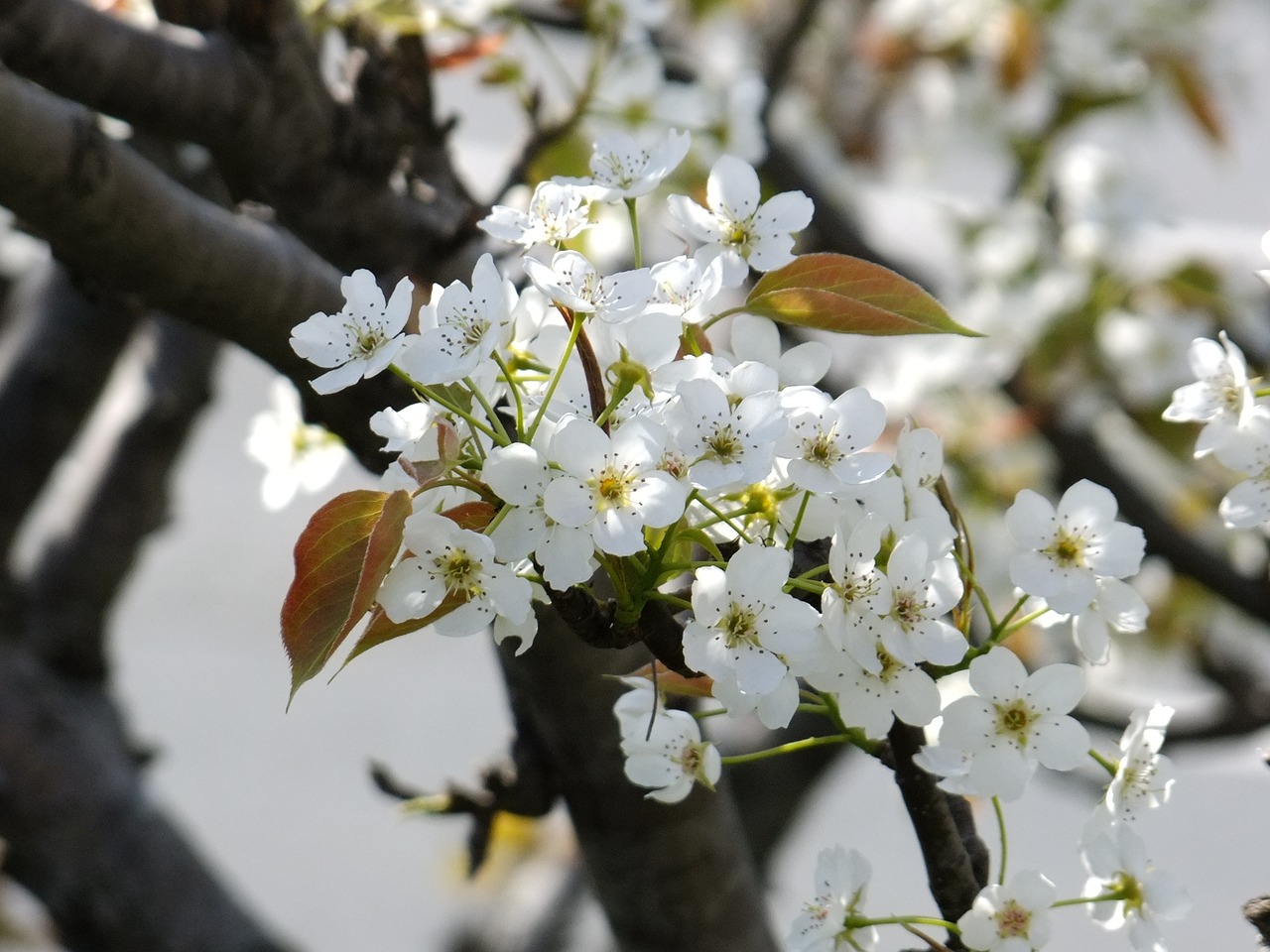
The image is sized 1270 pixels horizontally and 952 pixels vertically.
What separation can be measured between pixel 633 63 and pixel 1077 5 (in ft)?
3.10

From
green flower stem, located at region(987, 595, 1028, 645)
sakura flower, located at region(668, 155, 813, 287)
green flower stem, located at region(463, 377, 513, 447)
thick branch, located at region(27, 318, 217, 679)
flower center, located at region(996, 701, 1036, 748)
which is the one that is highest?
sakura flower, located at region(668, 155, 813, 287)

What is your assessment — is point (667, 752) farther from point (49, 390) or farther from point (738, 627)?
point (49, 390)

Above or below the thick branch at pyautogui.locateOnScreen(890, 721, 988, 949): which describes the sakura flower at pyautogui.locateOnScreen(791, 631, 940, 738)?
above

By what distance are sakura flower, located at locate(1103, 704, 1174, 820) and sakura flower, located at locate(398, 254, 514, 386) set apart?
0.23 m

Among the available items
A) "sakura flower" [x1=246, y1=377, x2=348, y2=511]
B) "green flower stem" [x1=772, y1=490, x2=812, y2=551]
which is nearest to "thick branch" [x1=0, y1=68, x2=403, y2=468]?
"sakura flower" [x1=246, y1=377, x2=348, y2=511]

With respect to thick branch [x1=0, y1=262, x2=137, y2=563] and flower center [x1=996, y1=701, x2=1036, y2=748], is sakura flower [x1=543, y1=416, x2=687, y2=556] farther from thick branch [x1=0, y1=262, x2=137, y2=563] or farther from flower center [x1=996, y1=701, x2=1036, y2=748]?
thick branch [x1=0, y1=262, x2=137, y2=563]

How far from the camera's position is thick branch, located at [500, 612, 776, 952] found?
0.64 metres

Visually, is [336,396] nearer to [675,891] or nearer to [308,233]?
[308,233]

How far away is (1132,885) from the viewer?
1.43 feet

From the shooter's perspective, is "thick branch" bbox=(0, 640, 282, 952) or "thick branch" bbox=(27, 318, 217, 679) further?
"thick branch" bbox=(27, 318, 217, 679)

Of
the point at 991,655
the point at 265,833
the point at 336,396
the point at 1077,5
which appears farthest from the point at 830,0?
the point at 265,833

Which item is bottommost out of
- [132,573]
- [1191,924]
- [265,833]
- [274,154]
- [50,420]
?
[265,833]

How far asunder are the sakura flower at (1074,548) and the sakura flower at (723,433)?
0.10 metres

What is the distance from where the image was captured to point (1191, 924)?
235 centimetres
